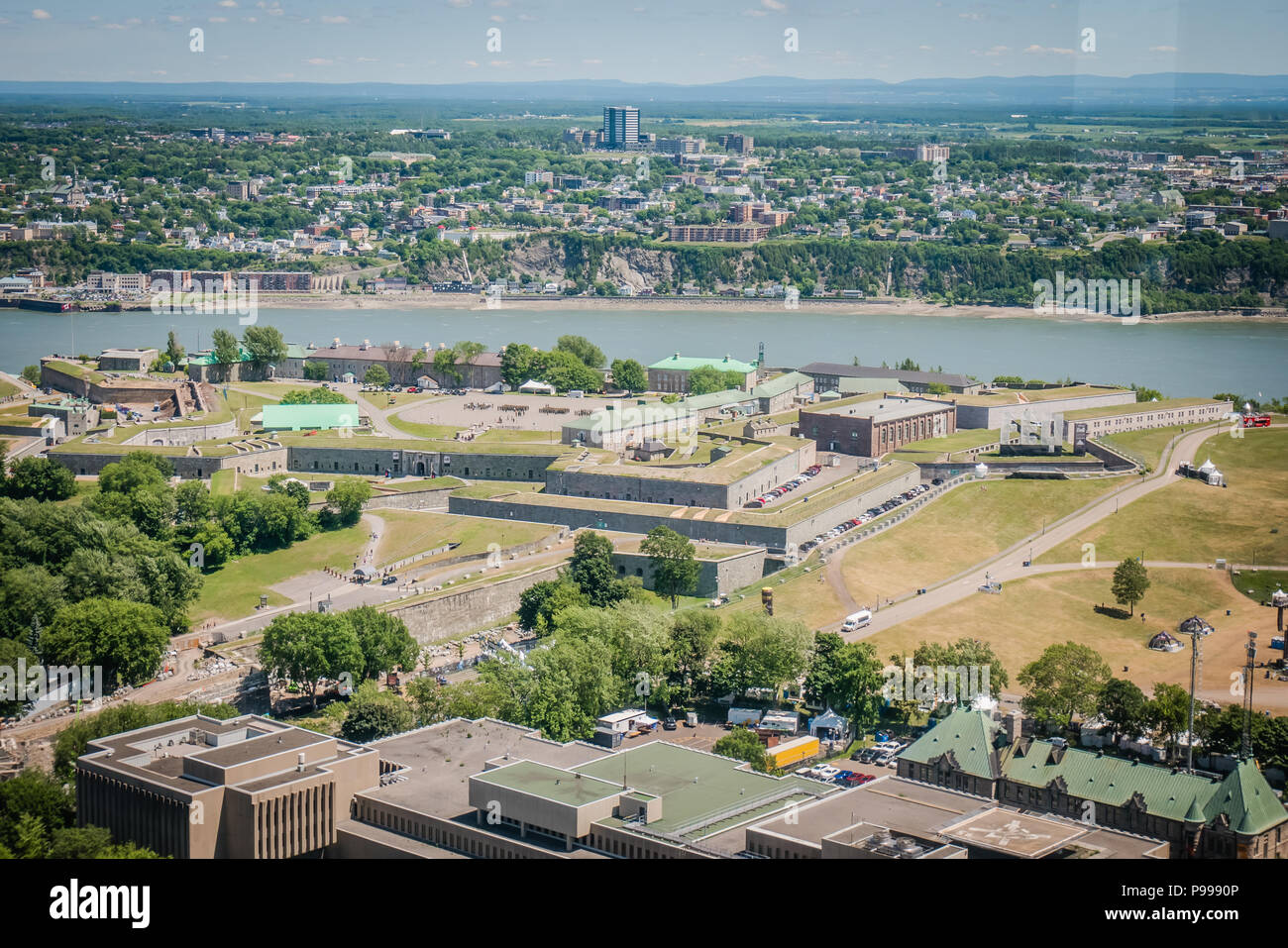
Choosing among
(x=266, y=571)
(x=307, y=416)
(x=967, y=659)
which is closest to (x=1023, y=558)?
(x=967, y=659)

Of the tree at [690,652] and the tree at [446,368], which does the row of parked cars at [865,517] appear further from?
the tree at [446,368]

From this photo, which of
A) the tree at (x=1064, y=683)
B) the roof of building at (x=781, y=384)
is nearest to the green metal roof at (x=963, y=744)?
the tree at (x=1064, y=683)

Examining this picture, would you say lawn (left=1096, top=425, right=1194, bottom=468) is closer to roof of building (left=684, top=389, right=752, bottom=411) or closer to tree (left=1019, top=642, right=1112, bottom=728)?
roof of building (left=684, top=389, right=752, bottom=411)

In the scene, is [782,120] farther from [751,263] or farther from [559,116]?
[751,263]

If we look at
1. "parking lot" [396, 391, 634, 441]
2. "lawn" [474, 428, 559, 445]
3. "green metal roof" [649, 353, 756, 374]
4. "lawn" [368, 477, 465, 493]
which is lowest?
"lawn" [368, 477, 465, 493]

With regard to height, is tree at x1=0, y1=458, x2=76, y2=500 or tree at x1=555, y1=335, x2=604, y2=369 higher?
tree at x1=555, y1=335, x2=604, y2=369

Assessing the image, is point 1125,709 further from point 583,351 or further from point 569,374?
point 583,351

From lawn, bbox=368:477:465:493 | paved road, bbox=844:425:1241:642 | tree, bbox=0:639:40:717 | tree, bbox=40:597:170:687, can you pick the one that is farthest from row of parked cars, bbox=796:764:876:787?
lawn, bbox=368:477:465:493
